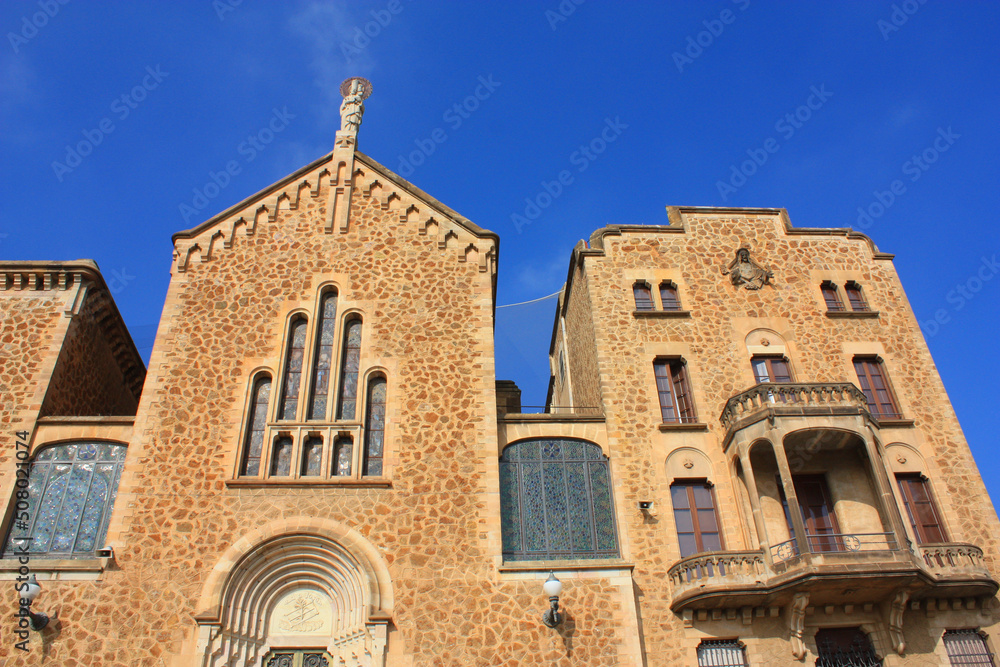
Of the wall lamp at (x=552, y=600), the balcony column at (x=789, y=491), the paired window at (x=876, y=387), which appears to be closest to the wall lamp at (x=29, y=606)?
the wall lamp at (x=552, y=600)

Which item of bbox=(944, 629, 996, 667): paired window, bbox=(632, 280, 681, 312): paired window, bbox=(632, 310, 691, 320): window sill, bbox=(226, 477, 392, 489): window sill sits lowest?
bbox=(944, 629, 996, 667): paired window

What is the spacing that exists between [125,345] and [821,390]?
58.8 feet

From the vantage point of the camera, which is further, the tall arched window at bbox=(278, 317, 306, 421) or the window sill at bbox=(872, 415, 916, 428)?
the window sill at bbox=(872, 415, 916, 428)

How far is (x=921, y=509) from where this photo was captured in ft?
55.1

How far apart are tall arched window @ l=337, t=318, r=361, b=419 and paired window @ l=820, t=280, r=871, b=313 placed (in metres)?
12.3

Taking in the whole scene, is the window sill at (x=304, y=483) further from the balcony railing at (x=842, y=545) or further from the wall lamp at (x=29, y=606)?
the balcony railing at (x=842, y=545)

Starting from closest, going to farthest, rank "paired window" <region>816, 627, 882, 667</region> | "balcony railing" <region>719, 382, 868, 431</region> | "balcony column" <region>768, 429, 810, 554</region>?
"balcony column" <region>768, 429, 810, 554</region> < "paired window" <region>816, 627, 882, 667</region> < "balcony railing" <region>719, 382, 868, 431</region>

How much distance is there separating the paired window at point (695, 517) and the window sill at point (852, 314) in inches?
242

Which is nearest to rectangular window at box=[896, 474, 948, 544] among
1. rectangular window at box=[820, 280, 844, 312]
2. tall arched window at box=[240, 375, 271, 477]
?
rectangular window at box=[820, 280, 844, 312]

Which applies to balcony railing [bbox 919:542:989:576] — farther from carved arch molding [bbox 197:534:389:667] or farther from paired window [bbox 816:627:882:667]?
carved arch molding [bbox 197:534:389:667]

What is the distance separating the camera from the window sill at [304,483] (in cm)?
1532

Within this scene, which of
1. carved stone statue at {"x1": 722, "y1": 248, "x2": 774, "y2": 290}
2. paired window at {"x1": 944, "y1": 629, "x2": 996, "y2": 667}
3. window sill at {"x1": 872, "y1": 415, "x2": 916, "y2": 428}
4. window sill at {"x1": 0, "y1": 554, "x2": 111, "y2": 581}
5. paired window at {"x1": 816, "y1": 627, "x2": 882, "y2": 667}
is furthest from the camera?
carved stone statue at {"x1": 722, "y1": 248, "x2": 774, "y2": 290}

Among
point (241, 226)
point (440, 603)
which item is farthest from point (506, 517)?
point (241, 226)

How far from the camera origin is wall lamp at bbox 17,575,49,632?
13.5 meters
